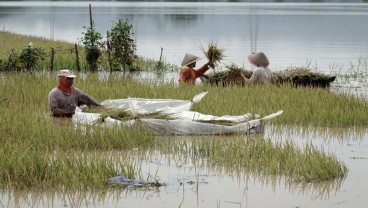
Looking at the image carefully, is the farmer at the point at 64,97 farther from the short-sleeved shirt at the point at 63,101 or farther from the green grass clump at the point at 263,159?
the green grass clump at the point at 263,159

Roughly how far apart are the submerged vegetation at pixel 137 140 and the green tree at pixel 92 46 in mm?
3979

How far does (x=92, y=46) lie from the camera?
1606 cm

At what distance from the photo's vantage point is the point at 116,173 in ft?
20.1

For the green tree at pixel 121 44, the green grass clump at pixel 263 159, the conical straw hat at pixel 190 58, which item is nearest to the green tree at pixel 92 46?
the green tree at pixel 121 44

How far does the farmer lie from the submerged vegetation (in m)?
0.18

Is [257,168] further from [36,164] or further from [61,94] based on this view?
[61,94]

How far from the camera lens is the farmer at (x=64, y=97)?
907cm

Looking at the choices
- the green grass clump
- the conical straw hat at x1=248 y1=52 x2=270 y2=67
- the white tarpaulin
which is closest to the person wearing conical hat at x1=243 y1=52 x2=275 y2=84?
the conical straw hat at x1=248 y1=52 x2=270 y2=67

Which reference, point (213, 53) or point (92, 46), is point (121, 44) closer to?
point (92, 46)

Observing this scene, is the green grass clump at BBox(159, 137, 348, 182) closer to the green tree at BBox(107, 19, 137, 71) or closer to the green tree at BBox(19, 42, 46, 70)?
the green tree at BBox(19, 42, 46, 70)

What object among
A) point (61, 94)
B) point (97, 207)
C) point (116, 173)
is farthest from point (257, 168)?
point (61, 94)

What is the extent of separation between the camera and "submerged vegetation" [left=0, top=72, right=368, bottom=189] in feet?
20.1

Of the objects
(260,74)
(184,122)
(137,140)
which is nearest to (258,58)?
(260,74)

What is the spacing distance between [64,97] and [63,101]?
49mm
